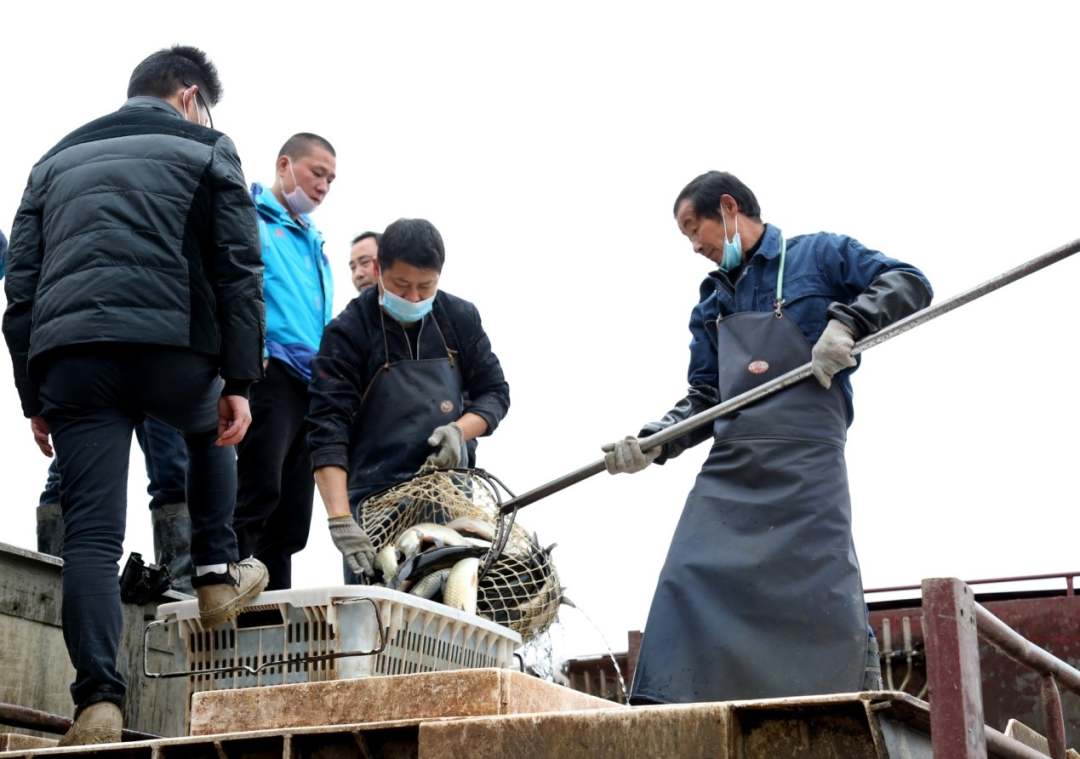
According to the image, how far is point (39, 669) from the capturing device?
528cm

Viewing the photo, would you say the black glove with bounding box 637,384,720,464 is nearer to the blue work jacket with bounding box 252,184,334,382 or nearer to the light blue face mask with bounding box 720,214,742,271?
the light blue face mask with bounding box 720,214,742,271

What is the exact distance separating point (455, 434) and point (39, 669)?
1.87m

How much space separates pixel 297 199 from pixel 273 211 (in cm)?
11

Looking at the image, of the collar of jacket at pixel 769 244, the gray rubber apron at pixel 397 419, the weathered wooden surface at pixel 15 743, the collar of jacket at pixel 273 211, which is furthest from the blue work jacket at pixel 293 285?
the weathered wooden surface at pixel 15 743

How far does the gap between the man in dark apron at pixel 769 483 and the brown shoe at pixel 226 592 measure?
1.39 metres

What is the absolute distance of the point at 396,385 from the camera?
512 centimetres

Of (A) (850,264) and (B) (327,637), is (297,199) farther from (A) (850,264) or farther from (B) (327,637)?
(B) (327,637)

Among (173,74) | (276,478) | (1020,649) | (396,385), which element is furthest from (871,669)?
(173,74)

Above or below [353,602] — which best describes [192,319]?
above

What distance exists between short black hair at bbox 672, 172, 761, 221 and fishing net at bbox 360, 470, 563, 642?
49.9 inches

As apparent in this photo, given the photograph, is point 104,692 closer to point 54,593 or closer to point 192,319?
point 192,319

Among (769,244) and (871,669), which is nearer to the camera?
(871,669)

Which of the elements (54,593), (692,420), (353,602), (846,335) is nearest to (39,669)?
(54,593)

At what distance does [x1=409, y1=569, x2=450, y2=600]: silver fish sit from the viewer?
4.29 meters
